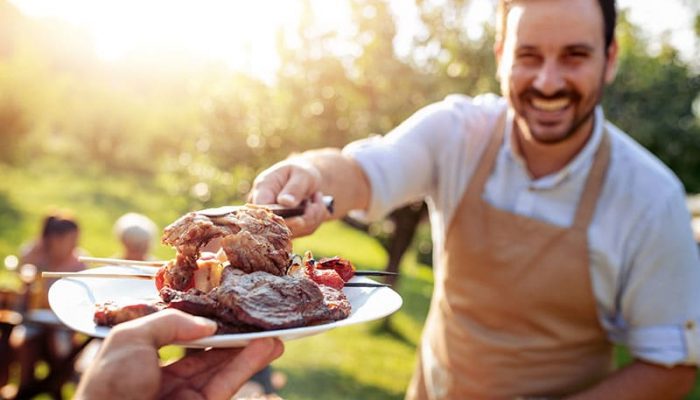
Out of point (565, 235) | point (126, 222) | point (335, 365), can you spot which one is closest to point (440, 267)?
point (565, 235)

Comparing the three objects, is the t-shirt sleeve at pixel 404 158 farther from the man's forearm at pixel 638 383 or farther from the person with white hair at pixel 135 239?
the person with white hair at pixel 135 239

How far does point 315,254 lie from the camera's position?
38.7 ft

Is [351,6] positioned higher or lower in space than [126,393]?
higher

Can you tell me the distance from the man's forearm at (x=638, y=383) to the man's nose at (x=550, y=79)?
1.13 meters

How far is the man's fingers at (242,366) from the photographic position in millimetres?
1592

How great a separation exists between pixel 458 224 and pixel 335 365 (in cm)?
580

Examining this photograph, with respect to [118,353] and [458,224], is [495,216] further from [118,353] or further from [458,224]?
[118,353]

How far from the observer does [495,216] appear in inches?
129

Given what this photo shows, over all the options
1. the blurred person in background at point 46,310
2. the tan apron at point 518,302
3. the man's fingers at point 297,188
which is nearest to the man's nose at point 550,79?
the tan apron at point 518,302

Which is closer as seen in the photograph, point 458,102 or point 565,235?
point 565,235

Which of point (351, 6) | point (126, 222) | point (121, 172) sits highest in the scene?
point (351, 6)

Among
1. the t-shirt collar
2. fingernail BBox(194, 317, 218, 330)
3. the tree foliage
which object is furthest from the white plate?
the tree foliage

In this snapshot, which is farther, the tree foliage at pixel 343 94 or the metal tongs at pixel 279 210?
the tree foliage at pixel 343 94

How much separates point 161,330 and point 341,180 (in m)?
1.55
